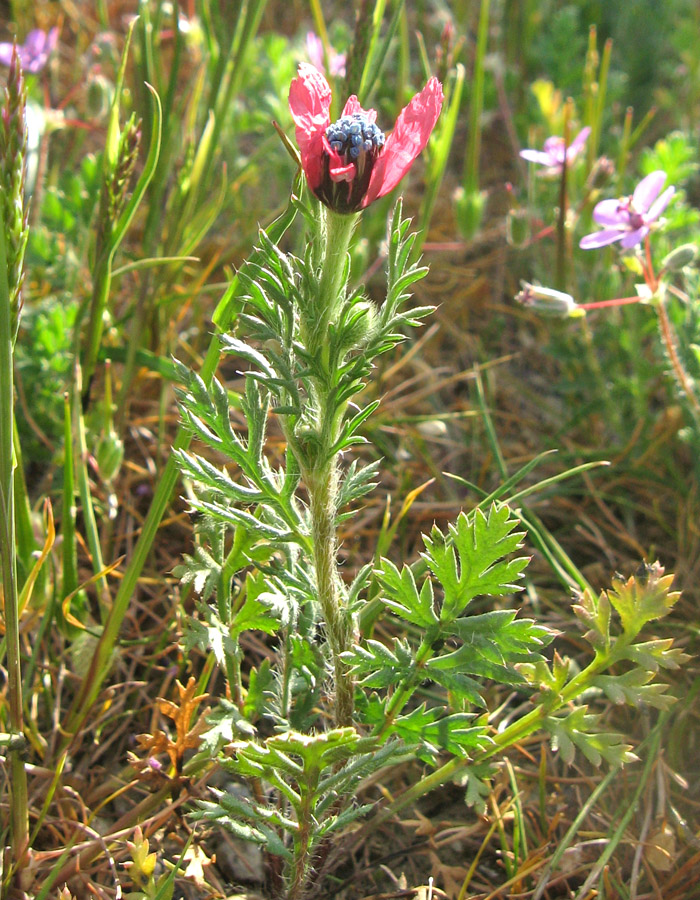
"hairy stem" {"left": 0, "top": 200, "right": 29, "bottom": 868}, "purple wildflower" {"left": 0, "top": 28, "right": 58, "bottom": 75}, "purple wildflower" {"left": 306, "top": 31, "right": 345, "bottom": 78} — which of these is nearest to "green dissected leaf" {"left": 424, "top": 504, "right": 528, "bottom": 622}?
"hairy stem" {"left": 0, "top": 200, "right": 29, "bottom": 868}

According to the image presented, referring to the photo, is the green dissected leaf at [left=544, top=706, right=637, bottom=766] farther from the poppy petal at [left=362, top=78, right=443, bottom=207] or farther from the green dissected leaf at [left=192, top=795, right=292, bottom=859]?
the poppy petal at [left=362, top=78, right=443, bottom=207]

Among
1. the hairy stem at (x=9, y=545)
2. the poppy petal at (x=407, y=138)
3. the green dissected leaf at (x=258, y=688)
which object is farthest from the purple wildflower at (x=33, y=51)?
the green dissected leaf at (x=258, y=688)

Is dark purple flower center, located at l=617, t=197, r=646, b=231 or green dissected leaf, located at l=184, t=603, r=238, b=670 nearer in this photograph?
green dissected leaf, located at l=184, t=603, r=238, b=670

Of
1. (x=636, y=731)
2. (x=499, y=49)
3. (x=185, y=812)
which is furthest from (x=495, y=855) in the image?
(x=499, y=49)

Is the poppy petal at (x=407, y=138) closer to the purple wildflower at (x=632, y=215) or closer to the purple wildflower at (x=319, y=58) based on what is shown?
the purple wildflower at (x=632, y=215)

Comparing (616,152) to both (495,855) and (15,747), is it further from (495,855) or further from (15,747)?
(15,747)

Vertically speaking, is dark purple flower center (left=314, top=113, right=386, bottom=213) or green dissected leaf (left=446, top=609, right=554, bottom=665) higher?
dark purple flower center (left=314, top=113, right=386, bottom=213)

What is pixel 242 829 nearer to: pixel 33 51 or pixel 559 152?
pixel 559 152
